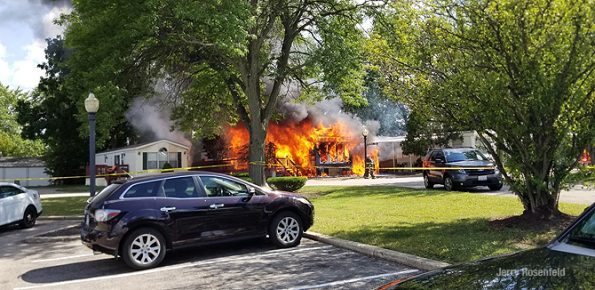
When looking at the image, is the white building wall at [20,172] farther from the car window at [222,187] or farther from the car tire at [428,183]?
the car window at [222,187]

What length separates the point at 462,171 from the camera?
59.7 feet

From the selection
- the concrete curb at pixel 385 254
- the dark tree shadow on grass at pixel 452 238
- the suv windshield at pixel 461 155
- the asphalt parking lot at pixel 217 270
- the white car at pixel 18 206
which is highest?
the suv windshield at pixel 461 155

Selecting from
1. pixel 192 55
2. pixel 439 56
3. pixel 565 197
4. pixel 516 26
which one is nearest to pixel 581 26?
pixel 516 26

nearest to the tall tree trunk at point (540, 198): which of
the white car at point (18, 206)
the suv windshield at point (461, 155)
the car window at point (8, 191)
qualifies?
the suv windshield at point (461, 155)

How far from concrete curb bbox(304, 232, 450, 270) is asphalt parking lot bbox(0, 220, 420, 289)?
113mm

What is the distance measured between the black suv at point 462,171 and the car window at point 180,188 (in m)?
11.7

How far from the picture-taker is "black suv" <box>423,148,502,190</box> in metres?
18.0

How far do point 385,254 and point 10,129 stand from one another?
76.8m

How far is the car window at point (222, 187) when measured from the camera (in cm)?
856

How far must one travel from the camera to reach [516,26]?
8.01 metres

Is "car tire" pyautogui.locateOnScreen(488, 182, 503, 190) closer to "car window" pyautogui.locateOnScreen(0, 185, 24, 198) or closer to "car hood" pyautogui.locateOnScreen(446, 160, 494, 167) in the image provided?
"car hood" pyautogui.locateOnScreen(446, 160, 494, 167)

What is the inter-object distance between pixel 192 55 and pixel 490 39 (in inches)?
531

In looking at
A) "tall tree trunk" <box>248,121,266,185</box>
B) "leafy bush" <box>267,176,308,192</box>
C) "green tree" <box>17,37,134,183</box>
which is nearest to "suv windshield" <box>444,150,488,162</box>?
"leafy bush" <box>267,176,308,192</box>

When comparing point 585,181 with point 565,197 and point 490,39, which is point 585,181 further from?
point 565,197
